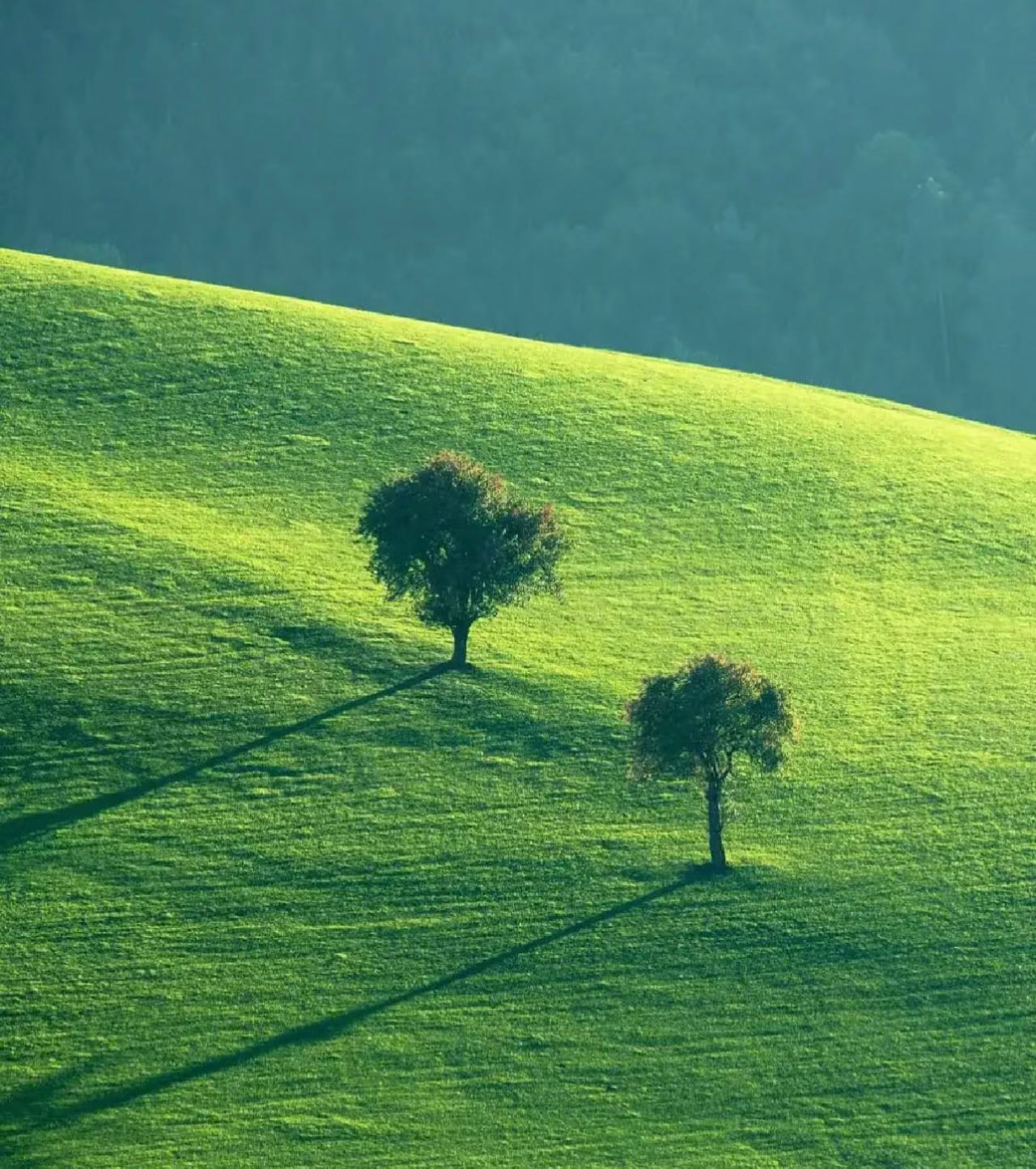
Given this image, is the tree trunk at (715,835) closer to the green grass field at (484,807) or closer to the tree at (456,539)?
the green grass field at (484,807)

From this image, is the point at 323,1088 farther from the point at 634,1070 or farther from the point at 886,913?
the point at 886,913

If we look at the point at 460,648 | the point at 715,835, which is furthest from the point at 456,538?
the point at 715,835

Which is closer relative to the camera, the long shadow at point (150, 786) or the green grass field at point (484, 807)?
the green grass field at point (484, 807)

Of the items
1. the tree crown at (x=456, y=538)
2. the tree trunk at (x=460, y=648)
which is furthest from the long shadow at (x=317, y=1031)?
the tree trunk at (x=460, y=648)

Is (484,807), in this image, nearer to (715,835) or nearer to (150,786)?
(715,835)

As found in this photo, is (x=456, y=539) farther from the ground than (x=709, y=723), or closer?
farther from the ground

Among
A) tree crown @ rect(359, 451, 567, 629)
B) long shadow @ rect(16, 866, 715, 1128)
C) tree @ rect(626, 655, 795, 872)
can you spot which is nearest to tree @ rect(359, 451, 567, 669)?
tree crown @ rect(359, 451, 567, 629)

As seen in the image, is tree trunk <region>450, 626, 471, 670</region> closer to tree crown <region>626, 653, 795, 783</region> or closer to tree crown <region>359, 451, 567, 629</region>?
tree crown <region>359, 451, 567, 629</region>
